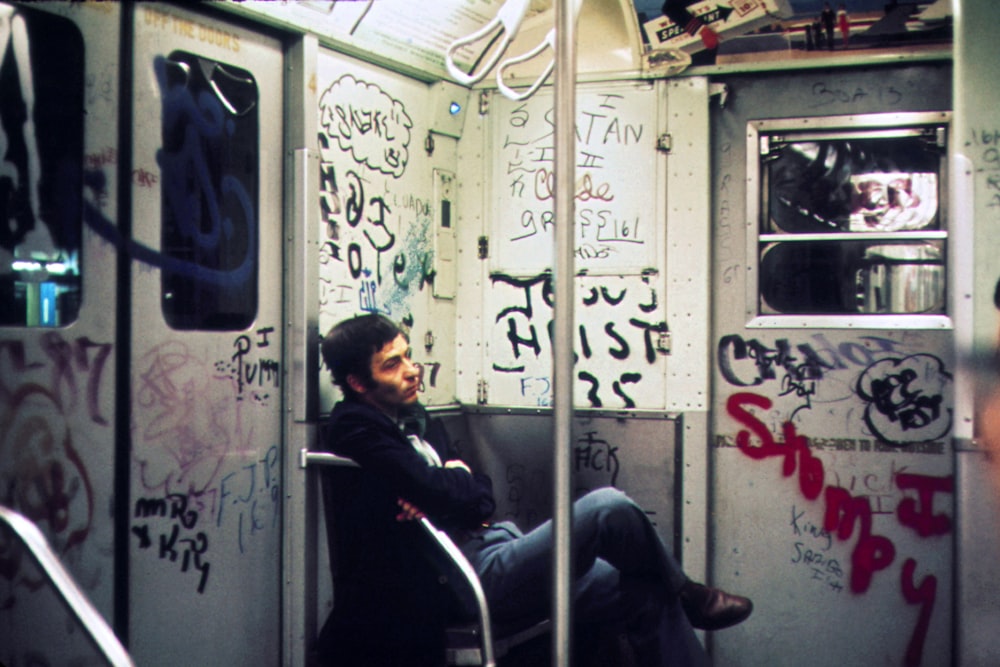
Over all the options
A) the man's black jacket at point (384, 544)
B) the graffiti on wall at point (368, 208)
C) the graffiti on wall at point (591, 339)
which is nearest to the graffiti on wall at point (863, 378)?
the graffiti on wall at point (591, 339)

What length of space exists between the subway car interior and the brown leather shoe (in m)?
0.10

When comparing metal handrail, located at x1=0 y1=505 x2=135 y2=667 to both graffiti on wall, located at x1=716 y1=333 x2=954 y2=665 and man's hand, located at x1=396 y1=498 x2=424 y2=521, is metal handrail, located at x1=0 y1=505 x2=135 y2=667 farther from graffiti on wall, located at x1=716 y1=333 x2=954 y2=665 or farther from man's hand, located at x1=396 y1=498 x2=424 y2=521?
graffiti on wall, located at x1=716 y1=333 x2=954 y2=665

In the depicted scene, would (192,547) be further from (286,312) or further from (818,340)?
(818,340)

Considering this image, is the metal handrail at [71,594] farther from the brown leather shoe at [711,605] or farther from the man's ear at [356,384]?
the brown leather shoe at [711,605]

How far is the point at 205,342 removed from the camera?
3.61 metres

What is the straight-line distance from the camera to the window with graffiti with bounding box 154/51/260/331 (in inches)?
138

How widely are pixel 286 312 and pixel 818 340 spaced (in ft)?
6.89

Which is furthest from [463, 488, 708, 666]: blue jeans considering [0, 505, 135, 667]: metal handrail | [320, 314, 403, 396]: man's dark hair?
[0, 505, 135, 667]: metal handrail

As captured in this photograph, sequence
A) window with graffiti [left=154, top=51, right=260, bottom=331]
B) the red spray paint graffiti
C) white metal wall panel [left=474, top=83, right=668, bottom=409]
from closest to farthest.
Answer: window with graffiti [left=154, top=51, right=260, bottom=331], the red spray paint graffiti, white metal wall panel [left=474, top=83, right=668, bottom=409]

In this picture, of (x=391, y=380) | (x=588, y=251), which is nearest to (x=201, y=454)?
(x=391, y=380)

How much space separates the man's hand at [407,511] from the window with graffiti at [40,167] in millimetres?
1096

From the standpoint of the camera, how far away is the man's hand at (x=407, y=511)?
10.8ft

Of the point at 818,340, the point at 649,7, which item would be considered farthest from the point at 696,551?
the point at 649,7

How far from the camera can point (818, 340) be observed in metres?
4.40
